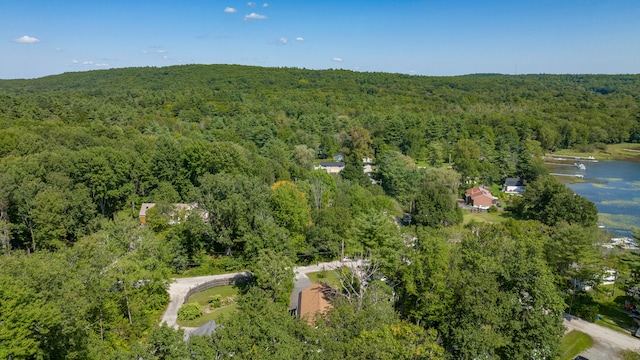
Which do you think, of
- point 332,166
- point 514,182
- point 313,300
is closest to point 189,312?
point 313,300

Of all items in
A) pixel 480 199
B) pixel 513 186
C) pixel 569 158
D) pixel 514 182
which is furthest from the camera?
pixel 569 158

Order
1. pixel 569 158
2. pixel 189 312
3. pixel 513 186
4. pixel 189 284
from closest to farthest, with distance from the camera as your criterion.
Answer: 1. pixel 189 312
2. pixel 189 284
3. pixel 513 186
4. pixel 569 158

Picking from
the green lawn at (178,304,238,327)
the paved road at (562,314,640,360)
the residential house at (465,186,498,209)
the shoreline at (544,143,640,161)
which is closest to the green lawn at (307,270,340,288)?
the green lawn at (178,304,238,327)

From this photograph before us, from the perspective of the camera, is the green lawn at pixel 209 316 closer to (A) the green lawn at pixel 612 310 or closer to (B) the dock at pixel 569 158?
(A) the green lawn at pixel 612 310

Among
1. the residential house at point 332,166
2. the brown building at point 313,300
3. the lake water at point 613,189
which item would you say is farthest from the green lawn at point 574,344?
the residential house at point 332,166

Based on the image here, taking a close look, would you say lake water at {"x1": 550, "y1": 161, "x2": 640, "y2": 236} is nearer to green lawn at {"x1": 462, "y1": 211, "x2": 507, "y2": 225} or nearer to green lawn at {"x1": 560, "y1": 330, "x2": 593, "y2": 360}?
green lawn at {"x1": 462, "y1": 211, "x2": 507, "y2": 225}

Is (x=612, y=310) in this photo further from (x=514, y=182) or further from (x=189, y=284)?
(x=514, y=182)
